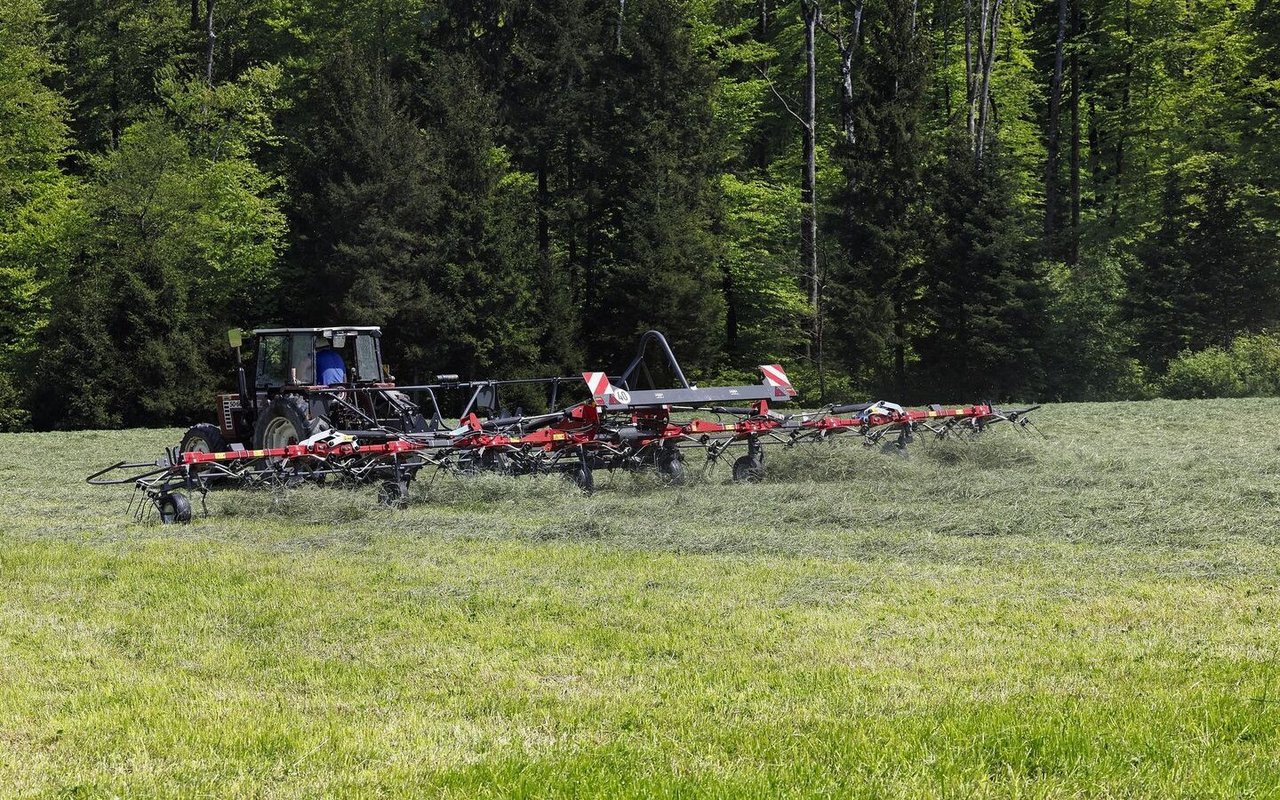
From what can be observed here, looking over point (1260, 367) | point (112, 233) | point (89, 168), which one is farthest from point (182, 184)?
point (1260, 367)

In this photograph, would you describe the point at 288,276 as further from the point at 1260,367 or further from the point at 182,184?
the point at 1260,367

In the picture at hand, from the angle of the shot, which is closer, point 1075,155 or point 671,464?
point 671,464

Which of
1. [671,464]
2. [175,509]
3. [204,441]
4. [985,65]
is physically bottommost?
[175,509]

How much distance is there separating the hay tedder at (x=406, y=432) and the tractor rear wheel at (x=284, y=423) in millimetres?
16

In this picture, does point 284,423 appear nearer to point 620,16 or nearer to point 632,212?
point 632,212

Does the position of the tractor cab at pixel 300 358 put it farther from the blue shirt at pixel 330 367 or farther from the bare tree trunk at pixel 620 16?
the bare tree trunk at pixel 620 16

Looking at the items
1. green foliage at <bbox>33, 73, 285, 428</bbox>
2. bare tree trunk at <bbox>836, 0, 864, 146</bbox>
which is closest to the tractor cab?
green foliage at <bbox>33, 73, 285, 428</bbox>

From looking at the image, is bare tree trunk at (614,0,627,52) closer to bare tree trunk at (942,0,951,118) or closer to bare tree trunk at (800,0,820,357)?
bare tree trunk at (800,0,820,357)

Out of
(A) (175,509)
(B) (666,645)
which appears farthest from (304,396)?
(B) (666,645)

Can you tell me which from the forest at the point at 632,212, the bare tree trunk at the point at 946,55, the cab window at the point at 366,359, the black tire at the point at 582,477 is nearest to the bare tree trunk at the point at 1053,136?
the forest at the point at 632,212

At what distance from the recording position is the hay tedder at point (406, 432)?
1230cm

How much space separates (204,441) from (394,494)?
129 inches

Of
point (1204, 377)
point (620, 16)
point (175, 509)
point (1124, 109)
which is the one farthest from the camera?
point (1124, 109)

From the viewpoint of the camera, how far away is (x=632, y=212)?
113ft
